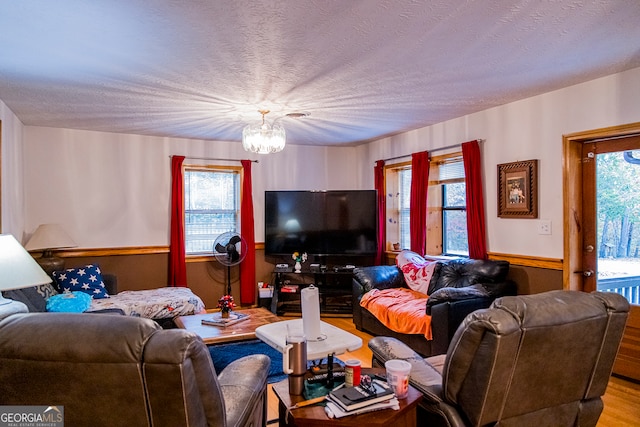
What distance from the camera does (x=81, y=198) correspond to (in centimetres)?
516

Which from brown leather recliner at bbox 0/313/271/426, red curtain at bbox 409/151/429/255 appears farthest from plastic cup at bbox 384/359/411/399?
red curtain at bbox 409/151/429/255

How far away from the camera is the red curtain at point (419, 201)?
16.8 feet

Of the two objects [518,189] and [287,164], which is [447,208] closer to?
[518,189]

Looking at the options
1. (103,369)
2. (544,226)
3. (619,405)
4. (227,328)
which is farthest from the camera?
(544,226)

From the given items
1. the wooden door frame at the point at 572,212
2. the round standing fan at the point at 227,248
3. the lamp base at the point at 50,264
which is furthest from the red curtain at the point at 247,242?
the wooden door frame at the point at 572,212

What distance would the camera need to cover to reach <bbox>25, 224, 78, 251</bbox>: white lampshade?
4.48 m

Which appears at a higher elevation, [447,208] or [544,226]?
[447,208]

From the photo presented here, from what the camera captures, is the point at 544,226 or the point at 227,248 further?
the point at 227,248

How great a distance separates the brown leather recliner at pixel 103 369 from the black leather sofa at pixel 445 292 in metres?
2.66

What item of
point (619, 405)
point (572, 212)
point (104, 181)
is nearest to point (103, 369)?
point (619, 405)

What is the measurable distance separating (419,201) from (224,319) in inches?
109

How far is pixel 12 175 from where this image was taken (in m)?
4.16

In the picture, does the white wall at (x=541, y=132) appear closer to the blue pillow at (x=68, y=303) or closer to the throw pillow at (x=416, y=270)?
the throw pillow at (x=416, y=270)

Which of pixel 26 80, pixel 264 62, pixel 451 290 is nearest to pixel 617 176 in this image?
pixel 451 290
